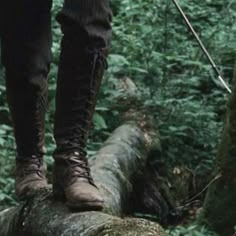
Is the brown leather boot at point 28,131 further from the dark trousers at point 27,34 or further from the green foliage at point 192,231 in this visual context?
the green foliage at point 192,231

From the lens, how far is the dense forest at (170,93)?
5227 millimetres

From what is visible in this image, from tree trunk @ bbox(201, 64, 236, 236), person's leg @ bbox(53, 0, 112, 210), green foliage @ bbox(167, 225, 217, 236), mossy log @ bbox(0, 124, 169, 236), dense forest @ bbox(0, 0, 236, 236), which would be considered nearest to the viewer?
mossy log @ bbox(0, 124, 169, 236)

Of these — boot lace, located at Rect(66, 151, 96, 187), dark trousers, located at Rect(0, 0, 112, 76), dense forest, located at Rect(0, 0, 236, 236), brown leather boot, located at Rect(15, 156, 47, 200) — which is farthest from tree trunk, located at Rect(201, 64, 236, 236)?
boot lace, located at Rect(66, 151, 96, 187)

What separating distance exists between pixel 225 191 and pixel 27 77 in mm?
1919

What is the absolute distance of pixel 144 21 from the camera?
7395 millimetres

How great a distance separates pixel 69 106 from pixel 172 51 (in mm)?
4727

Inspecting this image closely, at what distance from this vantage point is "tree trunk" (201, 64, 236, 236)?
422cm

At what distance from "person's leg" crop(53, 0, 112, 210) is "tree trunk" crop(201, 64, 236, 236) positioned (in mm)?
1987

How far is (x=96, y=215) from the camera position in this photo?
2.19m

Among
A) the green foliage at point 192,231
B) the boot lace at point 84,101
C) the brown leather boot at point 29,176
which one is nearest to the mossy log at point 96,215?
the brown leather boot at point 29,176

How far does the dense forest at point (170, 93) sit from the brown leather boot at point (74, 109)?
1.88 metres

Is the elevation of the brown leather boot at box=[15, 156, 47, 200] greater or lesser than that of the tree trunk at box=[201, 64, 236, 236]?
greater

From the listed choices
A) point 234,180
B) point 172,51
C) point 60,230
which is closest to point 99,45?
point 60,230

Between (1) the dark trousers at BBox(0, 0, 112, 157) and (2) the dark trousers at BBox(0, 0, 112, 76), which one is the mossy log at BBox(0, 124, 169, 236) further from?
(2) the dark trousers at BBox(0, 0, 112, 76)
